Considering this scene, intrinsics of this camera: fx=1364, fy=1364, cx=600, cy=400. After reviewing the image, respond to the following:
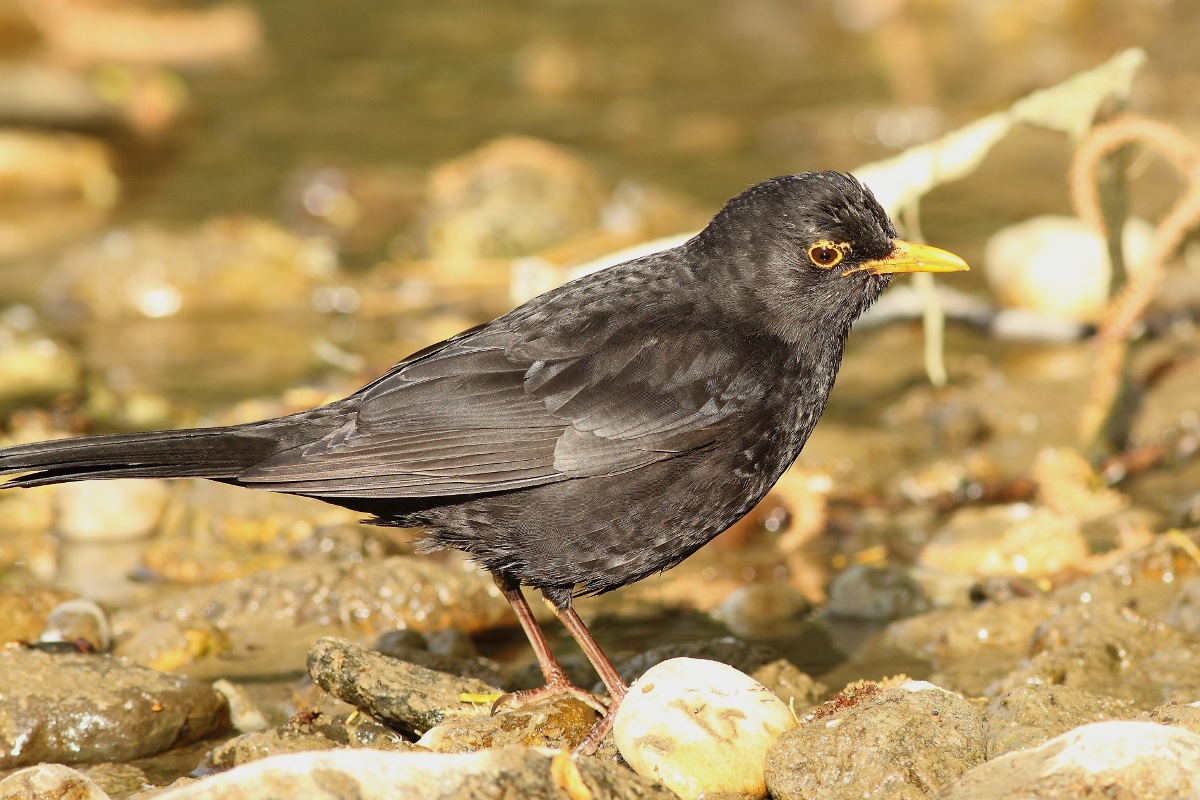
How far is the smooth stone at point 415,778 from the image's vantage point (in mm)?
3006

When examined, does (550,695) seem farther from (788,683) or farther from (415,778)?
(415,778)

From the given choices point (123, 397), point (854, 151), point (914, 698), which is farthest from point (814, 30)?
point (914, 698)

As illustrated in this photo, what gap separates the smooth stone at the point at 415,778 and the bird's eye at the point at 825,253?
195 cm

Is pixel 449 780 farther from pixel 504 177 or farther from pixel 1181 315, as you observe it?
pixel 504 177

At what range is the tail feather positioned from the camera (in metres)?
4.18

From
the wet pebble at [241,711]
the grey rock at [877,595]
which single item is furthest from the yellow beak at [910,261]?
the wet pebble at [241,711]

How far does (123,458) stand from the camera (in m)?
4.21

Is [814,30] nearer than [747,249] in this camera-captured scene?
No

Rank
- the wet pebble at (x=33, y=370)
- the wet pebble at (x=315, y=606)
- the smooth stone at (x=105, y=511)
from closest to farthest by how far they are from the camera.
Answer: the wet pebble at (x=315, y=606)
the smooth stone at (x=105, y=511)
the wet pebble at (x=33, y=370)

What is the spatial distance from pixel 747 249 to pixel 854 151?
24.0 feet

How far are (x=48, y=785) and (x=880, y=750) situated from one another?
7.23ft

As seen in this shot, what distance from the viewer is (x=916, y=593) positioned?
5484mm

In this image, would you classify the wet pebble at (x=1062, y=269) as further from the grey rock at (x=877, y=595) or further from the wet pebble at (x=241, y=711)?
the wet pebble at (x=241, y=711)

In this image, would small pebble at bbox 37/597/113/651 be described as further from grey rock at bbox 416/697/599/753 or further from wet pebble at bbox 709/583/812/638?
wet pebble at bbox 709/583/812/638
